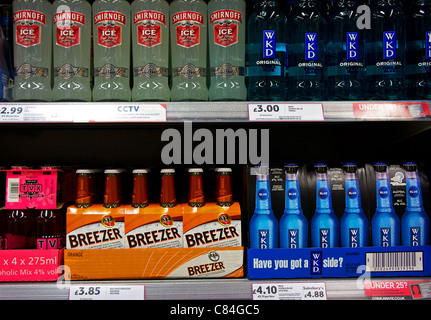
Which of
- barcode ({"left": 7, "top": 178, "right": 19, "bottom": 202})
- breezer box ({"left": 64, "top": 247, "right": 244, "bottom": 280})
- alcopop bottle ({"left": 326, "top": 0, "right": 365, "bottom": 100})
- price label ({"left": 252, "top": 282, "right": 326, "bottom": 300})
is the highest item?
alcopop bottle ({"left": 326, "top": 0, "right": 365, "bottom": 100})

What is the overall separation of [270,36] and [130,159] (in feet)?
2.95

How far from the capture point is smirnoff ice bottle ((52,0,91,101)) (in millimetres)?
1245

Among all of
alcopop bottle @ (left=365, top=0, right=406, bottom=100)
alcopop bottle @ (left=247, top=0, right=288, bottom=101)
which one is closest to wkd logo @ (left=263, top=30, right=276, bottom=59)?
alcopop bottle @ (left=247, top=0, right=288, bottom=101)

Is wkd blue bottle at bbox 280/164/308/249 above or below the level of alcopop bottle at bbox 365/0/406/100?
below

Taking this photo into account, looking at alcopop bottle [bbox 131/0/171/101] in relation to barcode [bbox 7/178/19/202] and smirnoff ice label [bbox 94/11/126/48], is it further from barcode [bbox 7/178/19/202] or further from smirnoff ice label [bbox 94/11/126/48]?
barcode [bbox 7/178/19/202]

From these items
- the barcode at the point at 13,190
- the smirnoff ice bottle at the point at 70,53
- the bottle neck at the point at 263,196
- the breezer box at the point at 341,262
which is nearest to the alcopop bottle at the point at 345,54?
the bottle neck at the point at 263,196

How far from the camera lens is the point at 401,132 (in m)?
1.51

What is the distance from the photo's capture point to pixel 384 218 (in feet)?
3.96

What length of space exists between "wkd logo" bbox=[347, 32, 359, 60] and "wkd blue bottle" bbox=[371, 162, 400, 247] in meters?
0.39

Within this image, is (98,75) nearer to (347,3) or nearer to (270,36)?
(270,36)

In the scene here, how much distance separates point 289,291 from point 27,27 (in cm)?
125

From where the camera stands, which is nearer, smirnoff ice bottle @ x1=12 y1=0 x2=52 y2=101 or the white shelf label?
the white shelf label

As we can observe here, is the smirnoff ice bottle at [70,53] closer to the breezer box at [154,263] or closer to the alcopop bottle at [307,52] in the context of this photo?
the breezer box at [154,263]

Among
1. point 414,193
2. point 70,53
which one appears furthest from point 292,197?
point 70,53
